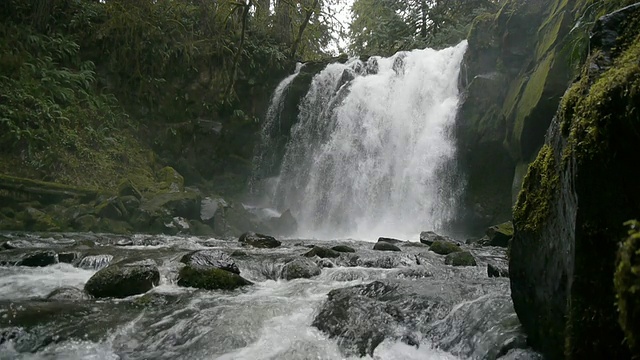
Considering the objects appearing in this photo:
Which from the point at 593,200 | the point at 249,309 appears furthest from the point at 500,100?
the point at 593,200

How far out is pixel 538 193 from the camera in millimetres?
3412

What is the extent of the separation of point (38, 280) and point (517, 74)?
13.8 m

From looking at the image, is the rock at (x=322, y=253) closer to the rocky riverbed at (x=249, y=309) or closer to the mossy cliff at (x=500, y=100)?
the rocky riverbed at (x=249, y=309)

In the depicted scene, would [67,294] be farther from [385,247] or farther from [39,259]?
[385,247]

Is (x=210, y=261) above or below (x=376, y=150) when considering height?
below

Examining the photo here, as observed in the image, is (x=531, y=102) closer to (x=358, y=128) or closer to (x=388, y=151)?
(x=388, y=151)

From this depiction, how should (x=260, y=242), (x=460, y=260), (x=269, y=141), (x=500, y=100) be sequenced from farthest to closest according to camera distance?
(x=269, y=141) → (x=500, y=100) → (x=260, y=242) → (x=460, y=260)

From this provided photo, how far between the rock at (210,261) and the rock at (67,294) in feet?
4.76

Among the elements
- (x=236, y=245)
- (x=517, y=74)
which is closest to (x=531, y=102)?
(x=517, y=74)

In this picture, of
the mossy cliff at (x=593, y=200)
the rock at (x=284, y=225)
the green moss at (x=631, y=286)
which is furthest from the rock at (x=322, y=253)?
the rock at (x=284, y=225)

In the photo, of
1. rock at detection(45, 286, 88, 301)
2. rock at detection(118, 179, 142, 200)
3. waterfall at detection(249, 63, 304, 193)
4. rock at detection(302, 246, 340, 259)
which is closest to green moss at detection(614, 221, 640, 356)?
rock at detection(45, 286, 88, 301)

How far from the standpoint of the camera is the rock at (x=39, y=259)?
6977 mm

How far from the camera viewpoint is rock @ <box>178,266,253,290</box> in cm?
590

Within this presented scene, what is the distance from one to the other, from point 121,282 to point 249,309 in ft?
5.85
